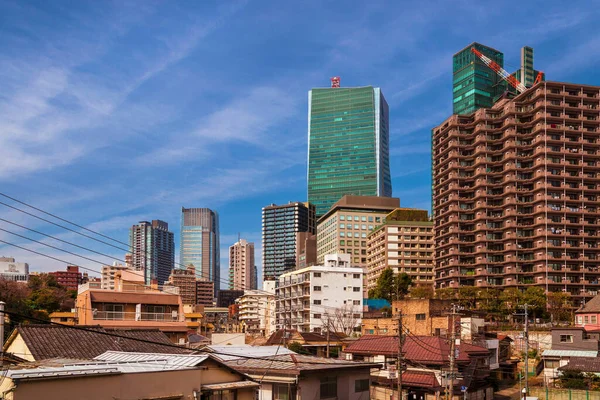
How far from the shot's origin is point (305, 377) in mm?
33156

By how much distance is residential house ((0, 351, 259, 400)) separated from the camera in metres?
19.1

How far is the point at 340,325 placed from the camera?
11012 cm

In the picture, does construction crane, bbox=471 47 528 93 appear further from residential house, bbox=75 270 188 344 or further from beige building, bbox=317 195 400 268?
residential house, bbox=75 270 188 344

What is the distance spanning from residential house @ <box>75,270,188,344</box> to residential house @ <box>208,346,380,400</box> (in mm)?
23707

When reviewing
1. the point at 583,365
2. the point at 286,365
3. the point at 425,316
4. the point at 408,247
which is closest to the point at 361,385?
the point at 286,365

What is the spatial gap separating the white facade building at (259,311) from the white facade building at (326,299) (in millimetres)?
19725

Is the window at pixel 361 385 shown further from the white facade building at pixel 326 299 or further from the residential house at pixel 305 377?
the white facade building at pixel 326 299

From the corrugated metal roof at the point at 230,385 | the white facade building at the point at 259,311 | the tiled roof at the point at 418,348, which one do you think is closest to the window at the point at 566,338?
the tiled roof at the point at 418,348

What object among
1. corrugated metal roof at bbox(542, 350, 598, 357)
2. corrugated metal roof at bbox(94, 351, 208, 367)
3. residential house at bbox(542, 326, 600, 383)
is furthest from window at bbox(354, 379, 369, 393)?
corrugated metal roof at bbox(542, 350, 598, 357)

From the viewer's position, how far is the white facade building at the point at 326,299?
→ 111m

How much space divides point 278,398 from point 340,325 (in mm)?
78144

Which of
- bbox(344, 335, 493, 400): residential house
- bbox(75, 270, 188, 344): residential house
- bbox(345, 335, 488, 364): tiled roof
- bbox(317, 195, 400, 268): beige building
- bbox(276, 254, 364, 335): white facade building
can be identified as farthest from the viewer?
bbox(317, 195, 400, 268): beige building

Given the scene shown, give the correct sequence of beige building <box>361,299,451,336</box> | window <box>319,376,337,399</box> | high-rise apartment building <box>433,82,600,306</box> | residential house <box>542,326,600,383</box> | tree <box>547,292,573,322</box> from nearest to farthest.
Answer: window <box>319,376,337,399</box> < residential house <box>542,326,600,383</box> < beige building <box>361,299,451,336</box> < tree <box>547,292,573,322</box> < high-rise apartment building <box>433,82,600,306</box>

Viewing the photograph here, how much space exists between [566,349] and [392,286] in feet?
193
